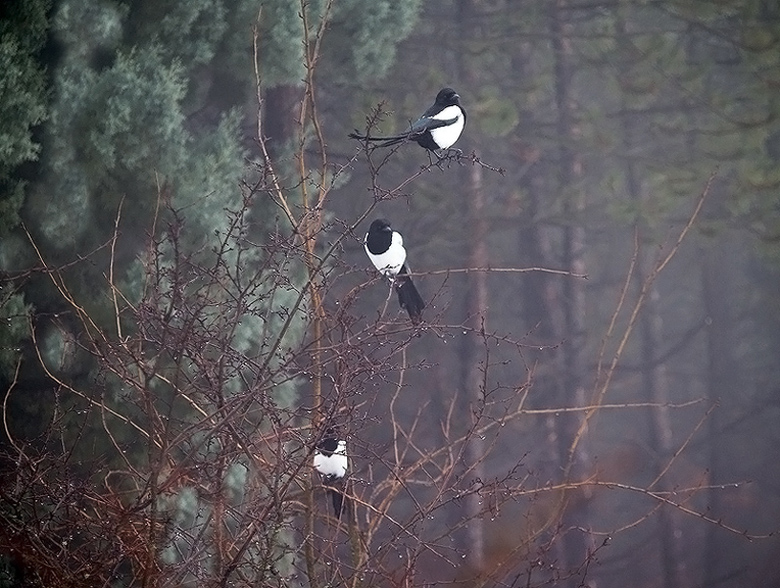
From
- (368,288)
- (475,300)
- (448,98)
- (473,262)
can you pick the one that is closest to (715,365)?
(475,300)

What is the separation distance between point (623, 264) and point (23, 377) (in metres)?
6.12

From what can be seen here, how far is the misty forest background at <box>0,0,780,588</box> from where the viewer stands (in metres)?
1.81

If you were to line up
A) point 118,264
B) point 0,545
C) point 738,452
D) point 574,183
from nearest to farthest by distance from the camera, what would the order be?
1. point 0,545
2. point 118,264
3. point 574,183
4. point 738,452

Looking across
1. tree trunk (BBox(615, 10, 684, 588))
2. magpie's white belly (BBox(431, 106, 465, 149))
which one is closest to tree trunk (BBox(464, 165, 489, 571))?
tree trunk (BBox(615, 10, 684, 588))

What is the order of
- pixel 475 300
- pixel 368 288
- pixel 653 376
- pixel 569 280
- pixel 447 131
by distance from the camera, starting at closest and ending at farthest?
pixel 447 131, pixel 368 288, pixel 475 300, pixel 569 280, pixel 653 376

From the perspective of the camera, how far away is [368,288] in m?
4.52

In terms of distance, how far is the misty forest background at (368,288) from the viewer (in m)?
1.81

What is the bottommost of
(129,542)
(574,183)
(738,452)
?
(738,452)

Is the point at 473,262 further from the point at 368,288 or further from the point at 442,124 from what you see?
the point at 442,124

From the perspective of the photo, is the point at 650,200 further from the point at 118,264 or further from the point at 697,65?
the point at 118,264

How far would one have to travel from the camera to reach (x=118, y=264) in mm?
3371

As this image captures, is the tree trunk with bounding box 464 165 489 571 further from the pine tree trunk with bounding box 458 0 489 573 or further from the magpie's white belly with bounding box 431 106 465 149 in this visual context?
the magpie's white belly with bounding box 431 106 465 149

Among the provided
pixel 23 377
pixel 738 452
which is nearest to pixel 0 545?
pixel 23 377

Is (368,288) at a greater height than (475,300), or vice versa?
(368,288)
